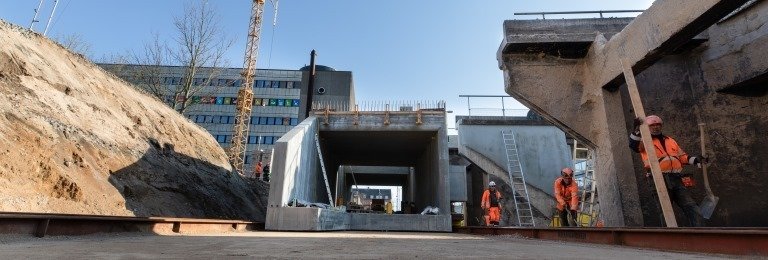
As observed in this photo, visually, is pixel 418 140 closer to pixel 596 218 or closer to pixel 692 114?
pixel 596 218

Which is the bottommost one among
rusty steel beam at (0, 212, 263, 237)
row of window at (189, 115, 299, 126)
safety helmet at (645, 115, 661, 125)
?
rusty steel beam at (0, 212, 263, 237)

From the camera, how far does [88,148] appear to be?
30.7ft

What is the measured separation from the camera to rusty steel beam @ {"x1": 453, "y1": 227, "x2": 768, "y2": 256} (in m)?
3.77

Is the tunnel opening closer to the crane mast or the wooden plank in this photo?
the wooden plank

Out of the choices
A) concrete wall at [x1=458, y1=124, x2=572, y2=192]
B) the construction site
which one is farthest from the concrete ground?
concrete wall at [x1=458, y1=124, x2=572, y2=192]

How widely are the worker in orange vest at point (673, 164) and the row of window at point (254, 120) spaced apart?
4771 centimetres

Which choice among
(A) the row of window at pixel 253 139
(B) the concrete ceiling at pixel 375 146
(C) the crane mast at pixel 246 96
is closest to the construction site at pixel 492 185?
(B) the concrete ceiling at pixel 375 146

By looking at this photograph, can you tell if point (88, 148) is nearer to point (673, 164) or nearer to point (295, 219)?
point (295, 219)

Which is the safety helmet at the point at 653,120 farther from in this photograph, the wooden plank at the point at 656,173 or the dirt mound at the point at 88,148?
the dirt mound at the point at 88,148

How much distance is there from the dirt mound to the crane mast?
27399 mm

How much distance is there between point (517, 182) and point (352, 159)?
9739mm

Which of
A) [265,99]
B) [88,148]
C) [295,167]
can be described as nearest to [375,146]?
[295,167]

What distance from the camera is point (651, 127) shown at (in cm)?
625

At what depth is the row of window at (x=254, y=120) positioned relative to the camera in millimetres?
50250
